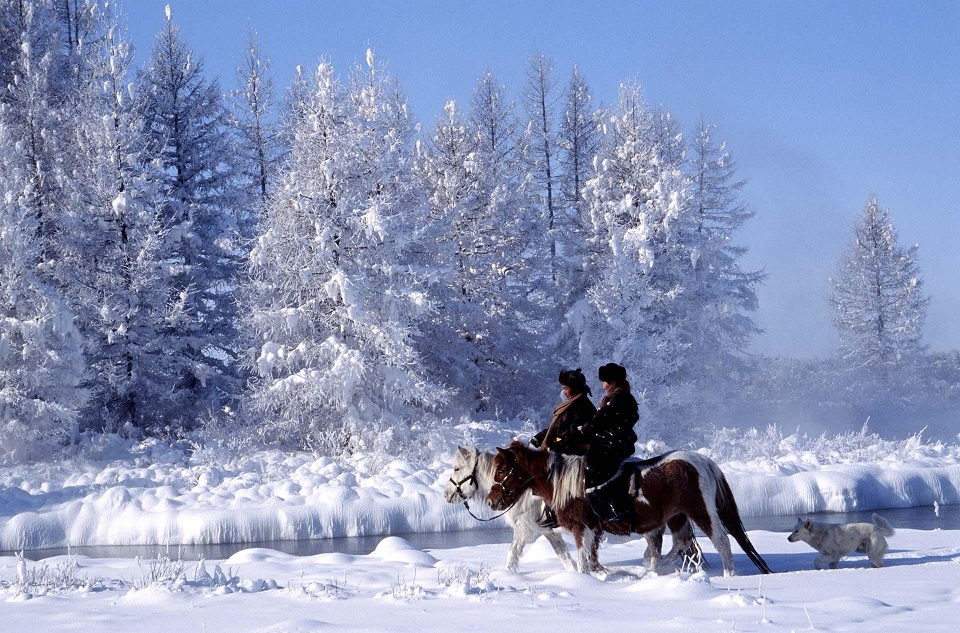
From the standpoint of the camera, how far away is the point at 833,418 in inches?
1307

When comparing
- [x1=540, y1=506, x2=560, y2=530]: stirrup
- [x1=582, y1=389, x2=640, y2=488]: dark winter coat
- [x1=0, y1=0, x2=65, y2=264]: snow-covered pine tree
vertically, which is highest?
[x1=0, y1=0, x2=65, y2=264]: snow-covered pine tree

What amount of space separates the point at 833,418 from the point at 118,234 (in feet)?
91.4

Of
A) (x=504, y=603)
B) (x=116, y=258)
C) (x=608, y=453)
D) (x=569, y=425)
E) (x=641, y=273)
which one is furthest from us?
(x=641, y=273)

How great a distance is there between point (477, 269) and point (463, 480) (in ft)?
48.3

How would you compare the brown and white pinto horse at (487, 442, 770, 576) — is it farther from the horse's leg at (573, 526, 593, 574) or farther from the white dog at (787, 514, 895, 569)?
the white dog at (787, 514, 895, 569)

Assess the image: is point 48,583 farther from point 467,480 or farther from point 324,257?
point 324,257

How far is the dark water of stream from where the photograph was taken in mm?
12188

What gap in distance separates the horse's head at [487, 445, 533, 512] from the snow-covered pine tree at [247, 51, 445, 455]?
1014 cm

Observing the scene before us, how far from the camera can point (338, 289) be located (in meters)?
17.5

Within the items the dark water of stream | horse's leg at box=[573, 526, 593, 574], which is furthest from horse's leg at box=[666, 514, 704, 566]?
the dark water of stream

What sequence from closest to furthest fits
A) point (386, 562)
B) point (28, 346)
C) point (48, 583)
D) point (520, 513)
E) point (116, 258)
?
1. point (48, 583)
2. point (520, 513)
3. point (386, 562)
4. point (28, 346)
5. point (116, 258)

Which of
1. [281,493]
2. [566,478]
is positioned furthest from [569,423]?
[281,493]

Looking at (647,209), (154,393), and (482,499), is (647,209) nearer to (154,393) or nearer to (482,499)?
(154,393)

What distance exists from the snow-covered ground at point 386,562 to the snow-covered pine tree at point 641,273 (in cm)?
343
